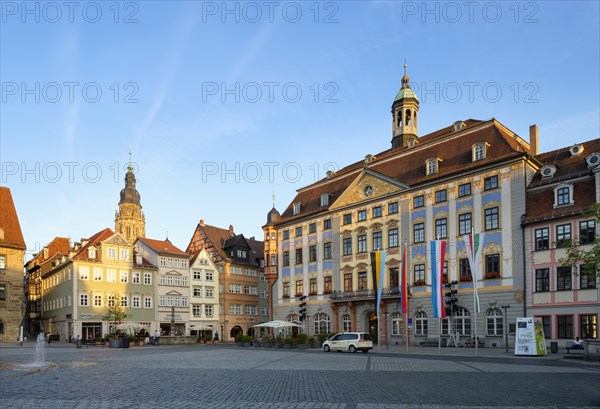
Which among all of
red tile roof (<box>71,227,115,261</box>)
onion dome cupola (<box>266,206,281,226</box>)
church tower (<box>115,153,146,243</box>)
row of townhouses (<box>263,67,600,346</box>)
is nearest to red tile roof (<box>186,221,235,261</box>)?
onion dome cupola (<box>266,206,281,226</box>)

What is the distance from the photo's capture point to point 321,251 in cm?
6325

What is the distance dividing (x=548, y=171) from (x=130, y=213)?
10314 cm

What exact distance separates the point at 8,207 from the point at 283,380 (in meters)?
58.9

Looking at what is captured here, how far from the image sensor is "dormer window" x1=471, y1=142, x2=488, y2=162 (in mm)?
48938

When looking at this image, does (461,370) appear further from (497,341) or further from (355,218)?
(355,218)

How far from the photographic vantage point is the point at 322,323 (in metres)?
62.8

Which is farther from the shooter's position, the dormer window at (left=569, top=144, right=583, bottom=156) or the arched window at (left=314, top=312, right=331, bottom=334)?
the arched window at (left=314, top=312, right=331, bottom=334)

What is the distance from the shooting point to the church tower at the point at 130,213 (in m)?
131

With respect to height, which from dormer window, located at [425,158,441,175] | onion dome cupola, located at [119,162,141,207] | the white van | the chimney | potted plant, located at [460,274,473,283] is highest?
onion dome cupola, located at [119,162,141,207]

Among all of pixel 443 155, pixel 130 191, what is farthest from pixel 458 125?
pixel 130 191

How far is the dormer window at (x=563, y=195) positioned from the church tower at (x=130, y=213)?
101084mm

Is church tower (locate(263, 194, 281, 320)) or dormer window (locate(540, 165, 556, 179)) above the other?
dormer window (locate(540, 165, 556, 179))

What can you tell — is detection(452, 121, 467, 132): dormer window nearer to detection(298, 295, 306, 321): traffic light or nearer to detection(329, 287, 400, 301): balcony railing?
detection(329, 287, 400, 301): balcony railing

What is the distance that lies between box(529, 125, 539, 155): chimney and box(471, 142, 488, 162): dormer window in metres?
4.54
